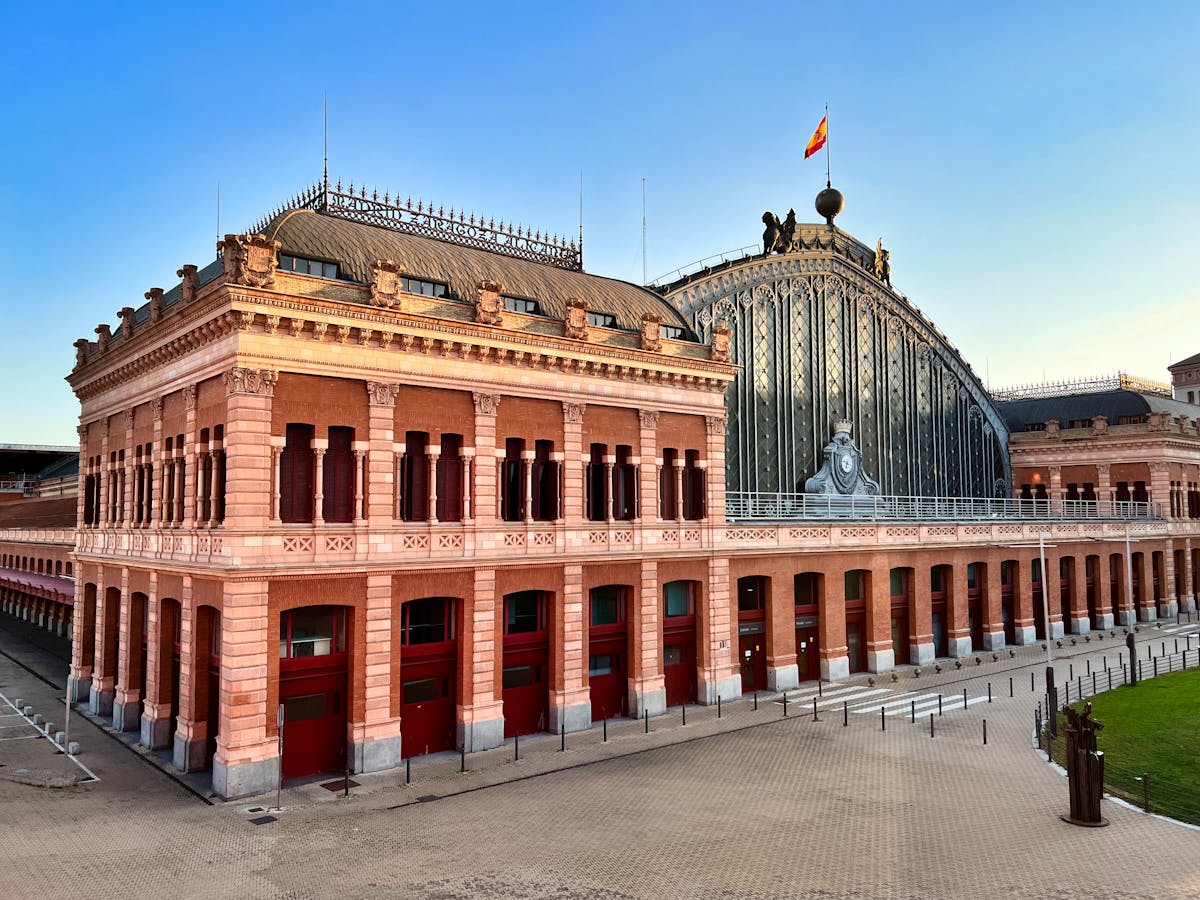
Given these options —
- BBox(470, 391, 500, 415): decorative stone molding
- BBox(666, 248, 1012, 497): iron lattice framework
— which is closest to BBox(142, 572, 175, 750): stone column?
BBox(470, 391, 500, 415): decorative stone molding

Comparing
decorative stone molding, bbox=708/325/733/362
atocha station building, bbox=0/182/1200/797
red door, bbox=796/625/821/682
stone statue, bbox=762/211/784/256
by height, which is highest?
stone statue, bbox=762/211/784/256

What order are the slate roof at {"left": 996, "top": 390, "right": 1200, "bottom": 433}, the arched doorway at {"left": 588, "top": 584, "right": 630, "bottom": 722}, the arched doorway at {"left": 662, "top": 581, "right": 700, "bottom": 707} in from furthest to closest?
the slate roof at {"left": 996, "top": 390, "right": 1200, "bottom": 433}
the arched doorway at {"left": 662, "top": 581, "right": 700, "bottom": 707}
the arched doorway at {"left": 588, "top": 584, "right": 630, "bottom": 722}

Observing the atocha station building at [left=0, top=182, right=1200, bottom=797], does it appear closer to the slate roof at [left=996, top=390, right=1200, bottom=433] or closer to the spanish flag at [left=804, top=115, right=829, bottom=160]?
the spanish flag at [left=804, top=115, right=829, bottom=160]

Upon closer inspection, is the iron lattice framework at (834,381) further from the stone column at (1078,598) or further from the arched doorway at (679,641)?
the arched doorway at (679,641)

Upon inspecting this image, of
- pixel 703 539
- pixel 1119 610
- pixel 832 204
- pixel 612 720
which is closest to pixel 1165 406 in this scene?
pixel 1119 610

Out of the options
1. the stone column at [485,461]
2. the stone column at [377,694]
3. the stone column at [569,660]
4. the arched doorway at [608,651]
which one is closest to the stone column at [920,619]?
the arched doorway at [608,651]

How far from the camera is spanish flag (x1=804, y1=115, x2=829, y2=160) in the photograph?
183 feet

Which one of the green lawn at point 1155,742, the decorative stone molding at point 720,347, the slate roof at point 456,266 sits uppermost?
the slate roof at point 456,266

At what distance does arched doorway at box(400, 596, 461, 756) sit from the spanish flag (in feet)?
125

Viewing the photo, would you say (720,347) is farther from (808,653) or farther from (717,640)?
(808,653)

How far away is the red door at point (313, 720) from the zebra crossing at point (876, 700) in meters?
20.2

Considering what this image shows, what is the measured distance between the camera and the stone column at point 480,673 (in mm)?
32125

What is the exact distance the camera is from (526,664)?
34.9 meters

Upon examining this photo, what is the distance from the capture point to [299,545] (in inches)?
1129
